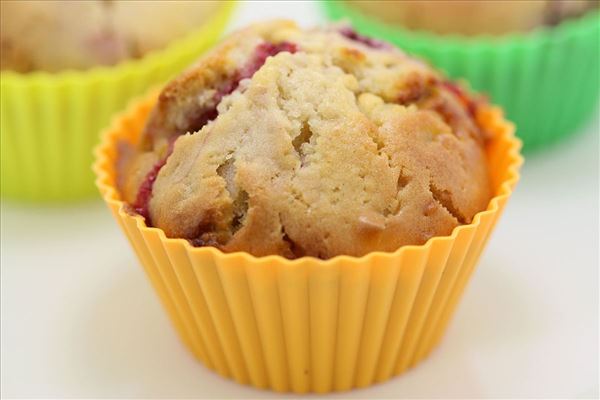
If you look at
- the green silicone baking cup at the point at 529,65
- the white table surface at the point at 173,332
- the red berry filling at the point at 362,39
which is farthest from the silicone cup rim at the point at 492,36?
the red berry filling at the point at 362,39

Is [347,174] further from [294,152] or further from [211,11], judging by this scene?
[211,11]

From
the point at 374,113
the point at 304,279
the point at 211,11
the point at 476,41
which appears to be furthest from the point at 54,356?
the point at 476,41

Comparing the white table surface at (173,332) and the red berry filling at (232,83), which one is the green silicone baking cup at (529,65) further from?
the red berry filling at (232,83)

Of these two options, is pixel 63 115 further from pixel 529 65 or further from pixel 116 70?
pixel 529 65

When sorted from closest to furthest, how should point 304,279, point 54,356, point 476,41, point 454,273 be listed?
1. point 304,279
2. point 454,273
3. point 54,356
4. point 476,41

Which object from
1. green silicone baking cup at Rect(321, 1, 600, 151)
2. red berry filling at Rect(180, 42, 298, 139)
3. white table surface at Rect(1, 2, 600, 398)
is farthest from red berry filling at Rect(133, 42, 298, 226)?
green silicone baking cup at Rect(321, 1, 600, 151)

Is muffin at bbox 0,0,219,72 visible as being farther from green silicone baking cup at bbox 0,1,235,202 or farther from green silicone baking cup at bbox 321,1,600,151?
green silicone baking cup at bbox 321,1,600,151
